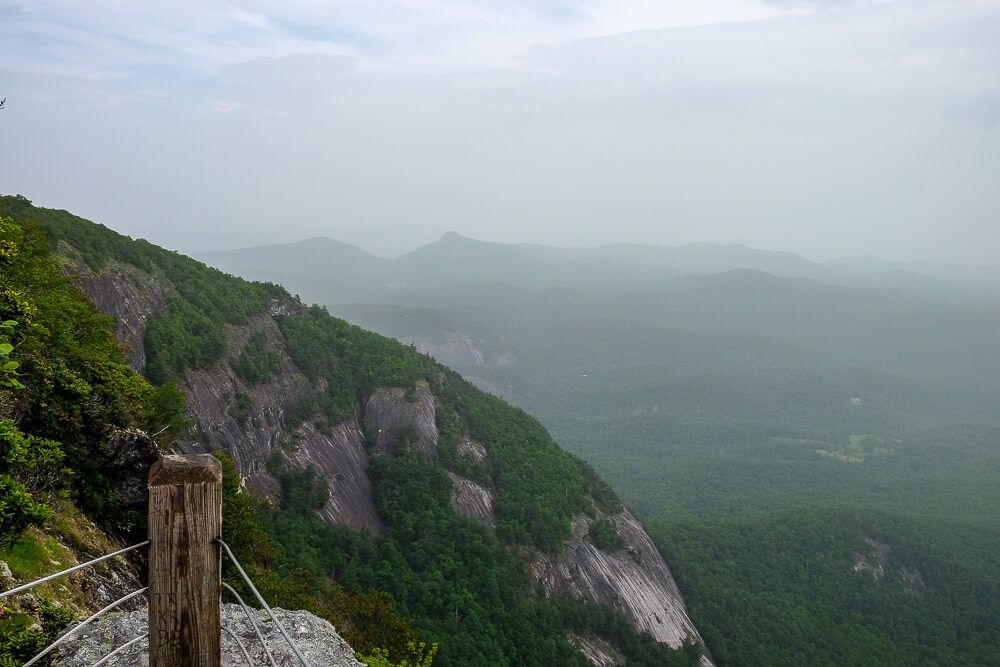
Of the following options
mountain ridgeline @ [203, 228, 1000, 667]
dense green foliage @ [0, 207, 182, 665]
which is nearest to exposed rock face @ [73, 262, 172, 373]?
dense green foliage @ [0, 207, 182, 665]

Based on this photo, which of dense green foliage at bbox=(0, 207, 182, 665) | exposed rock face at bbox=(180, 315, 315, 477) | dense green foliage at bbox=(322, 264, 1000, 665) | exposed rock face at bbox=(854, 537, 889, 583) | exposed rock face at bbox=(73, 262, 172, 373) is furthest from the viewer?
exposed rock face at bbox=(854, 537, 889, 583)

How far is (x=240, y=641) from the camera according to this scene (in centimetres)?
744

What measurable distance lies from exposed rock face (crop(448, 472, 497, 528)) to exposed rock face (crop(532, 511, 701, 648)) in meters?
5.43

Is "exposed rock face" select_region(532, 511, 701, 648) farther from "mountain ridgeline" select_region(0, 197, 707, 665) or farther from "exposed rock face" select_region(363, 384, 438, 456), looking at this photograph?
"exposed rock face" select_region(363, 384, 438, 456)

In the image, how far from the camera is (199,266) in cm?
4688

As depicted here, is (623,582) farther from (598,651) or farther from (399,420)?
(399,420)

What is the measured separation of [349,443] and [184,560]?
4286 centimetres

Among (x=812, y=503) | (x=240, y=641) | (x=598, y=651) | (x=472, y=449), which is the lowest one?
(x=812, y=503)

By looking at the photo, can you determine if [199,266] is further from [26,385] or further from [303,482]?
[26,385]

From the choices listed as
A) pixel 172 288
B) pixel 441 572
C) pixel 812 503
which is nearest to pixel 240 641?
pixel 441 572

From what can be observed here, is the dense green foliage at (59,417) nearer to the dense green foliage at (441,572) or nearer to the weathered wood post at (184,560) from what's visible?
the weathered wood post at (184,560)

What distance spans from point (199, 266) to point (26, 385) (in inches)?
1562

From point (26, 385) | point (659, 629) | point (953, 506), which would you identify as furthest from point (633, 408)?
point (26, 385)

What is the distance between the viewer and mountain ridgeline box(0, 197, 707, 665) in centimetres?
3003
